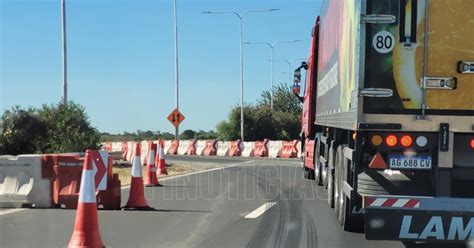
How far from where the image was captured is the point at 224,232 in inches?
347

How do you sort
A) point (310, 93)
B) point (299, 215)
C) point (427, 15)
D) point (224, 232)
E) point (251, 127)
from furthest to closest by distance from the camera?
point (251, 127) → point (310, 93) → point (299, 215) → point (224, 232) → point (427, 15)

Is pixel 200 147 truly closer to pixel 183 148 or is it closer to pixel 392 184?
pixel 183 148

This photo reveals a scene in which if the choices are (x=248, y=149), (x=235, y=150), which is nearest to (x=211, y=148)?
(x=235, y=150)

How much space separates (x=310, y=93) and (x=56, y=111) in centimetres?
1402

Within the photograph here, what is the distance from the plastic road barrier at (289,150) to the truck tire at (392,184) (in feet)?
96.0

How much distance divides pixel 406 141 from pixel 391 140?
0.16 m

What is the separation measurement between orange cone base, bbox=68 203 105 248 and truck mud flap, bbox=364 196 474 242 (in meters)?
3.15

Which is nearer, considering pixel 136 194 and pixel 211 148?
pixel 136 194

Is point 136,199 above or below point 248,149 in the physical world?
above

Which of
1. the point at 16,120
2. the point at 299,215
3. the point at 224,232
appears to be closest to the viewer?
the point at 224,232

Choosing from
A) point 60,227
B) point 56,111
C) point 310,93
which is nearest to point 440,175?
point 60,227

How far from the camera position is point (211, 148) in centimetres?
4403

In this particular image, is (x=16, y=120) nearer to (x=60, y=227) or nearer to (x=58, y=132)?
(x=58, y=132)

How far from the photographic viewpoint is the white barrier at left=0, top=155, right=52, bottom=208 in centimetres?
1102
